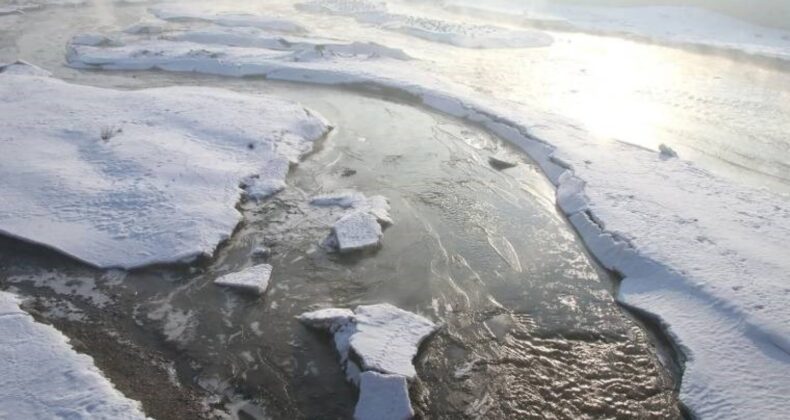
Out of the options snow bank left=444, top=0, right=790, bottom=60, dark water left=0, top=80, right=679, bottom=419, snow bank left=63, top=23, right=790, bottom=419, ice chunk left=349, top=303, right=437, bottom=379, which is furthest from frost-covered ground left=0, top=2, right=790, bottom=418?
→ snow bank left=444, top=0, right=790, bottom=60

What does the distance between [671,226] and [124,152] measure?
7.84 meters

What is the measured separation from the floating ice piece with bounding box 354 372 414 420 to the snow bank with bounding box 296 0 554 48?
16404 millimetres

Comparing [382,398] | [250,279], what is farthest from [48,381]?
[382,398]

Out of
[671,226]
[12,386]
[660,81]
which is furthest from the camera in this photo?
[660,81]

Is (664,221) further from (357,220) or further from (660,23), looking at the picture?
(660,23)

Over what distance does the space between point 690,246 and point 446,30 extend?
16.0 metres

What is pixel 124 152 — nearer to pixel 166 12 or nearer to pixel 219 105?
pixel 219 105

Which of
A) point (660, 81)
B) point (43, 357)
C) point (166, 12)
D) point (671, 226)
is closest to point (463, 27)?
point (660, 81)

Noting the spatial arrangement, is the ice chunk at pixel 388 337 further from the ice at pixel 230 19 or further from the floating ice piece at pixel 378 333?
the ice at pixel 230 19

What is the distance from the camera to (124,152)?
8.19 meters

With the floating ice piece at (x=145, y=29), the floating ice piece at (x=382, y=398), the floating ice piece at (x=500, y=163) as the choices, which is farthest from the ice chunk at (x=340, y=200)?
the floating ice piece at (x=145, y=29)

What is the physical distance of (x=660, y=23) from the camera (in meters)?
26.8

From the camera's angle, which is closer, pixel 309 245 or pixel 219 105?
pixel 309 245

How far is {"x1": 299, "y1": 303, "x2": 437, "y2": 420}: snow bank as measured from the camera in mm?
4484
